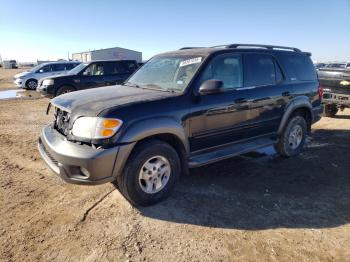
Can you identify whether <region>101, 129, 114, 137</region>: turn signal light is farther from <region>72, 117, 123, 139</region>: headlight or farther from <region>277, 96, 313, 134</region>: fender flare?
<region>277, 96, 313, 134</region>: fender flare

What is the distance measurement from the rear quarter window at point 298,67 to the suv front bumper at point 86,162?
353cm

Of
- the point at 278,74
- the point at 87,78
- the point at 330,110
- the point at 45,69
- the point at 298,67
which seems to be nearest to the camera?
the point at 278,74

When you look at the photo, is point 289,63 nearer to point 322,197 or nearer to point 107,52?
point 322,197

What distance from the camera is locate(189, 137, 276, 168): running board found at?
14.0 feet

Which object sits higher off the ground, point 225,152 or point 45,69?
point 45,69

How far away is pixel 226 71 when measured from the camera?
4.63 metres

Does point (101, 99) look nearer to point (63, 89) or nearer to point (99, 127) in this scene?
point (99, 127)

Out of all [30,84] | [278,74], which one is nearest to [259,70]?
[278,74]

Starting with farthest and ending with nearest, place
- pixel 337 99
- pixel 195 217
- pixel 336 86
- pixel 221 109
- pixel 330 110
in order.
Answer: pixel 330 110, pixel 336 86, pixel 337 99, pixel 221 109, pixel 195 217

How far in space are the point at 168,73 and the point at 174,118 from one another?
1.00 metres

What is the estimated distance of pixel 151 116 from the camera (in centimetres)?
367

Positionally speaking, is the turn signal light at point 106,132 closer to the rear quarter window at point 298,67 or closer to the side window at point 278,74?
the side window at point 278,74

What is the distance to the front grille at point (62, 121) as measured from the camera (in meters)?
3.85

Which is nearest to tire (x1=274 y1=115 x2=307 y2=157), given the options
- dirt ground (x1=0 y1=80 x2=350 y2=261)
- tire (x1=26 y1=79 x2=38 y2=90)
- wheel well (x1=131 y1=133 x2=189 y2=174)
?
dirt ground (x1=0 y1=80 x2=350 y2=261)
